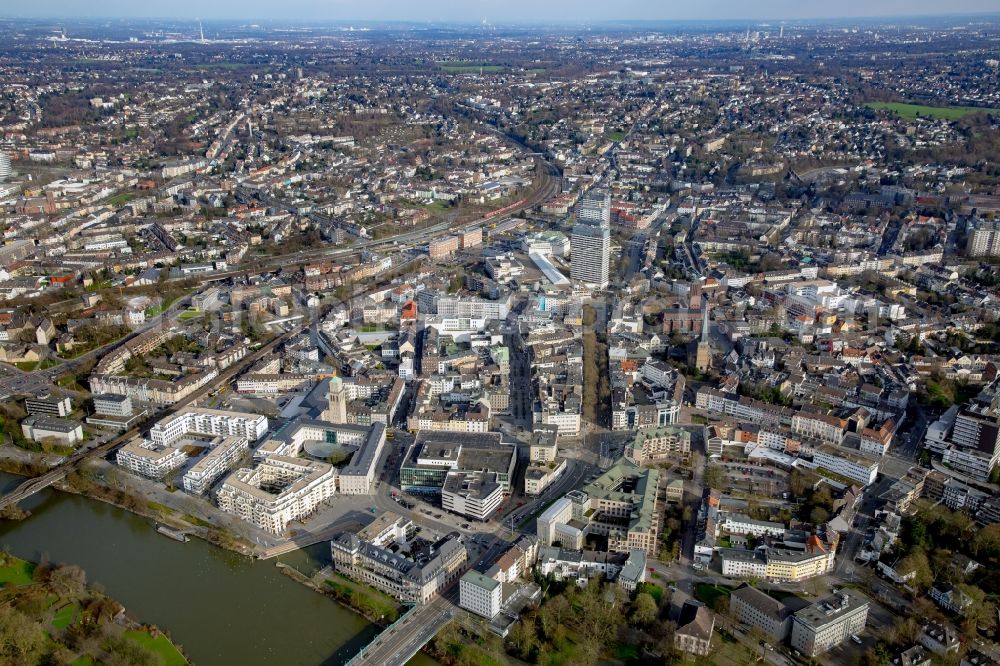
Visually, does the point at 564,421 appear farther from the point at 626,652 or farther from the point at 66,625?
the point at 66,625

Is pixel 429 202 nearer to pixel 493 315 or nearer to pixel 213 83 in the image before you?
pixel 493 315

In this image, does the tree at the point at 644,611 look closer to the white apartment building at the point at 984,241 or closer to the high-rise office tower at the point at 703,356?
the high-rise office tower at the point at 703,356

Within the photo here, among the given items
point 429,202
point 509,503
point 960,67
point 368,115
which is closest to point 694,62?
point 960,67

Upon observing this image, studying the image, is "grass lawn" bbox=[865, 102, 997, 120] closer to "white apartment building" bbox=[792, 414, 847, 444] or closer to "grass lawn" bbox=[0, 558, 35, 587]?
"white apartment building" bbox=[792, 414, 847, 444]

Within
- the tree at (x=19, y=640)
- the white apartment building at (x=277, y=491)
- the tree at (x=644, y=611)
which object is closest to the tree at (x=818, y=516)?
the tree at (x=644, y=611)

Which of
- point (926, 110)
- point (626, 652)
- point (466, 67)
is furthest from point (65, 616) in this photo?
point (466, 67)
